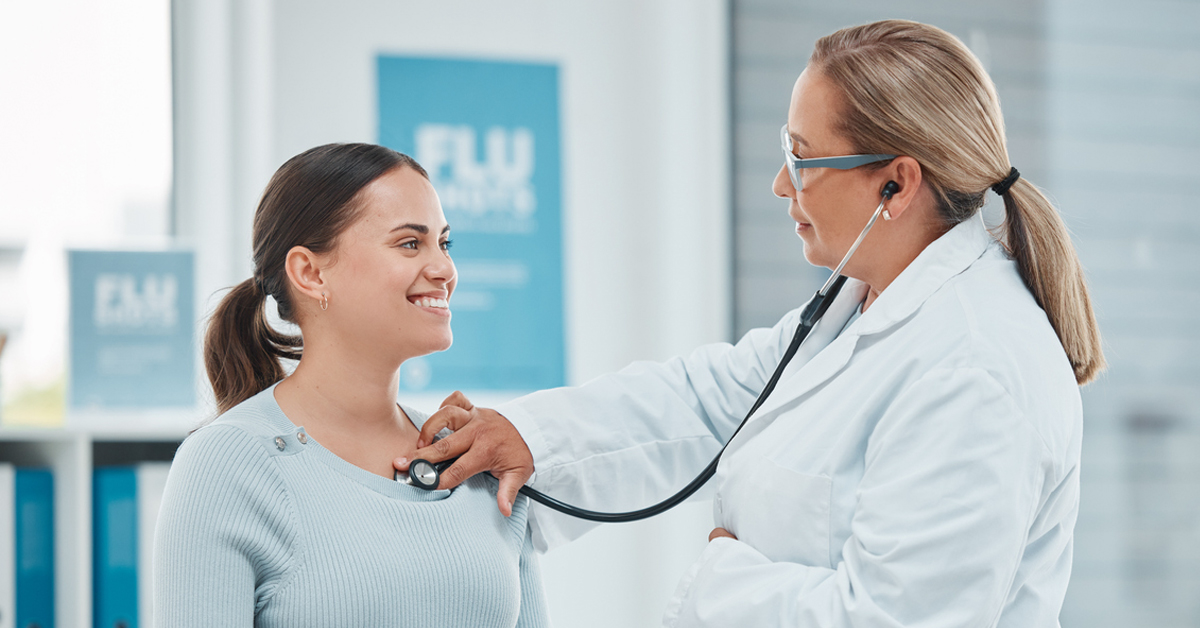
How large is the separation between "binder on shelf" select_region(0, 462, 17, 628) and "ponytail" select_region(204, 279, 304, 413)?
67cm

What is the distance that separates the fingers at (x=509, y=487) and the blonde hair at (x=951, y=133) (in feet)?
2.03

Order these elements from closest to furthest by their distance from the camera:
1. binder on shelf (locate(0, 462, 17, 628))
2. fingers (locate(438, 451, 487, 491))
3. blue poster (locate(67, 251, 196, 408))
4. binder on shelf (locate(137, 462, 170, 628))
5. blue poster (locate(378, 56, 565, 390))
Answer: fingers (locate(438, 451, 487, 491))
binder on shelf (locate(0, 462, 17, 628))
binder on shelf (locate(137, 462, 170, 628))
blue poster (locate(67, 251, 196, 408))
blue poster (locate(378, 56, 565, 390))

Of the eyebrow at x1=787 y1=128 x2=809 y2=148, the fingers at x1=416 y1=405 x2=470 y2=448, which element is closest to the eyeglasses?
the eyebrow at x1=787 y1=128 x2=809 y2=148

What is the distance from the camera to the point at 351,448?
3.80 feet

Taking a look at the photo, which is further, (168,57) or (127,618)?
(168,57)

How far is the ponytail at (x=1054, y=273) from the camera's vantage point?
110 centimetres

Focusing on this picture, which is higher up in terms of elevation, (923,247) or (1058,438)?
(923,247)

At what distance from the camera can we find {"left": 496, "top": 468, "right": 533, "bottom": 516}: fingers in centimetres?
121

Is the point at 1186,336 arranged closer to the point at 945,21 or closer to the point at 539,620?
the point at 945,21

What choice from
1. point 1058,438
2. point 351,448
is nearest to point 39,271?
point 351,448

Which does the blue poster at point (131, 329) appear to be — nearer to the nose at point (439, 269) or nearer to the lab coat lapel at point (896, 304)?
the nose at point (439, 269)

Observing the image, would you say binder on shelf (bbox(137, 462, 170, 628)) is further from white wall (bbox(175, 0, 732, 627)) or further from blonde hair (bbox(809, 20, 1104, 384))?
blonde hair (bbox(809, 20, 1104, 384))

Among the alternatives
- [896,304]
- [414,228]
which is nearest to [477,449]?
[414,228]

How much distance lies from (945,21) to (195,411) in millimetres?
1802
